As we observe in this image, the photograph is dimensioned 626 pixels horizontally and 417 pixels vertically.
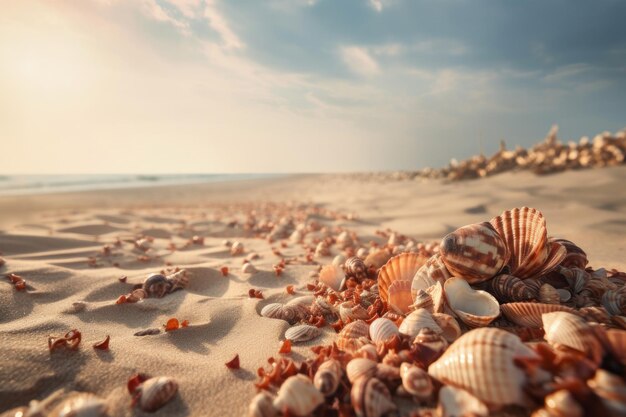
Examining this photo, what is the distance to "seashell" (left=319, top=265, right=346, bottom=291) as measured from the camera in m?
3.00

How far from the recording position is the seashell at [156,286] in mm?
2986

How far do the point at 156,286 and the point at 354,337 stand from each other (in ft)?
6.78

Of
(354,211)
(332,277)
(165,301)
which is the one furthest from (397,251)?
(354,211)

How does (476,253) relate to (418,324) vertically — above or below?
above

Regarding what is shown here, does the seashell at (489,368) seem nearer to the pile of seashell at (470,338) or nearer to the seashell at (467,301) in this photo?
the pile of seashell at (470,338)

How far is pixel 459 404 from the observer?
1343 mm

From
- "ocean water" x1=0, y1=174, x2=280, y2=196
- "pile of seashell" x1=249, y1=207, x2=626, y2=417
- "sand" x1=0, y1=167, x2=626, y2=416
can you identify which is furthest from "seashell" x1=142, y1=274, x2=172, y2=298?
"ocean water" x1=0, y1=174, x2=280, y2=196

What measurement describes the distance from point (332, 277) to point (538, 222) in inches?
68.4

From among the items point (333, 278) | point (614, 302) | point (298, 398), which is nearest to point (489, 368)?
point (298, 398)

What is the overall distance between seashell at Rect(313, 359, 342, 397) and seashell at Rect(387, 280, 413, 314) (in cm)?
79

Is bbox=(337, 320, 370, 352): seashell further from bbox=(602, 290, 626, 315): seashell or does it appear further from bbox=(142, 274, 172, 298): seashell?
bbox=(142, 274, 172, 298): seashell

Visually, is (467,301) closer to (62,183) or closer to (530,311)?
(530,311)

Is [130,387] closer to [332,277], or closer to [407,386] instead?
[407,386]

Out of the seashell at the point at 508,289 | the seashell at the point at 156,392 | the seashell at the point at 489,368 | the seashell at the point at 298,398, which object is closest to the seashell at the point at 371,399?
the seashell at the point at 298,398
